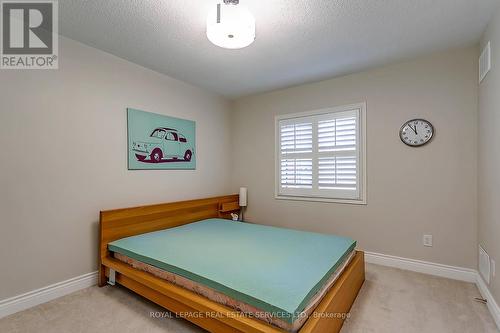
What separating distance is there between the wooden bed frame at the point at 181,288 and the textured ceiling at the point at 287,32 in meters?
1.70

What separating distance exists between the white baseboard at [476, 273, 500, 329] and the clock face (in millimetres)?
1404

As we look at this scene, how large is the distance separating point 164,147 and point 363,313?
2.73 meters

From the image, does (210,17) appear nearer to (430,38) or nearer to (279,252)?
(279,252)

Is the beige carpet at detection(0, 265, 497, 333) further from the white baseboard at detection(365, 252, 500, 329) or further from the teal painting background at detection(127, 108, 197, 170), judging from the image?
the teal painting background at detection(127, 108, 197, 170)

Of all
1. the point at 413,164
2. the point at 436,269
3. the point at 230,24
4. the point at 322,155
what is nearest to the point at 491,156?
the point at 413,164

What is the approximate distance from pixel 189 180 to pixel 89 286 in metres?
1.64

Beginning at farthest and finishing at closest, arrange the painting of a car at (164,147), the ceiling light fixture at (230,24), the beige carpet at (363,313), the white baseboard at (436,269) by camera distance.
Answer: the painting of a car at (164,147), the white baseboard at (436,269), the beige carpet at (363,313), the ceiling light fixture at (230,24)

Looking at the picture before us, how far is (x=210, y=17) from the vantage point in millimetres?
1618

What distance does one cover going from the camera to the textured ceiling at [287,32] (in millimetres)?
1825

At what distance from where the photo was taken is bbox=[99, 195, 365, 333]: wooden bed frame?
1382mm

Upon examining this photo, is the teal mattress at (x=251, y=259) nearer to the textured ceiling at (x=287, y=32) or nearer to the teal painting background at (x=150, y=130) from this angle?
the teal painting background at (x=150, y=130)

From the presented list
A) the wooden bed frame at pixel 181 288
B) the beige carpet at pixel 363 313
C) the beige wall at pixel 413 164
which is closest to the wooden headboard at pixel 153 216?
the wooden bed frame at pixel 181 288

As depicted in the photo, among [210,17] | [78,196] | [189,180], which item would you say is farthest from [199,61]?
[78,196]

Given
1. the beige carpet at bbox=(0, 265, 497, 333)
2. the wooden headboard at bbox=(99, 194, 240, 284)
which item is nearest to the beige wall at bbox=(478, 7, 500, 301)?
the beige carpet at bbox=(0, 265, 497, 333)
